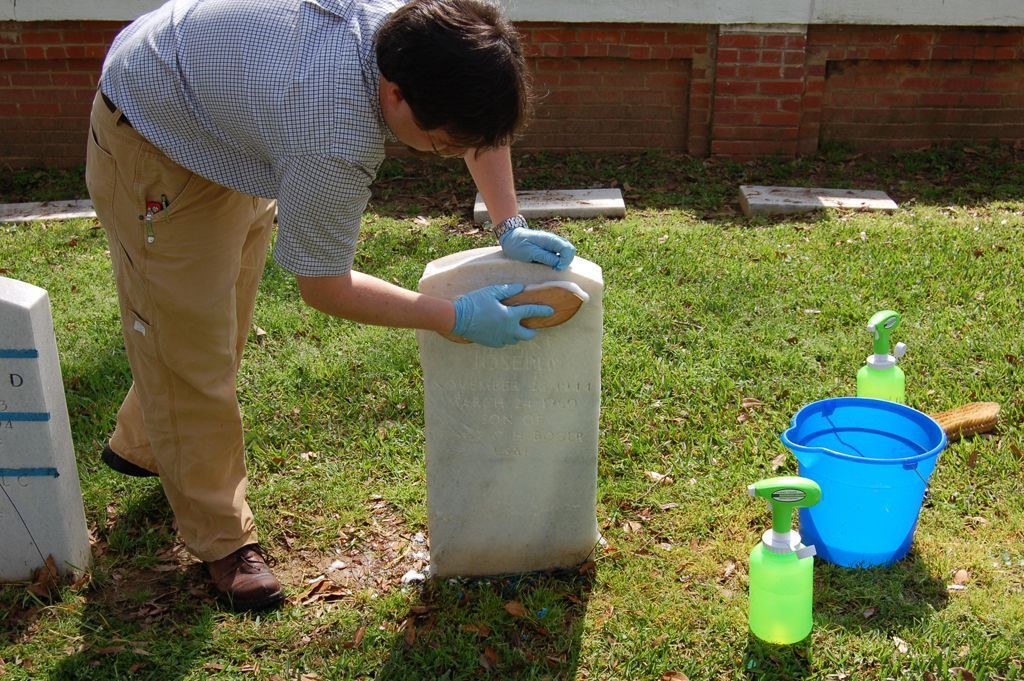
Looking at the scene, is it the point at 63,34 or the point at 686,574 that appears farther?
the point at 63,34

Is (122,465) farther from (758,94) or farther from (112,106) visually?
(758,94)

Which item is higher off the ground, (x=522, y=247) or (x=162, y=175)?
(x=162, y=175)

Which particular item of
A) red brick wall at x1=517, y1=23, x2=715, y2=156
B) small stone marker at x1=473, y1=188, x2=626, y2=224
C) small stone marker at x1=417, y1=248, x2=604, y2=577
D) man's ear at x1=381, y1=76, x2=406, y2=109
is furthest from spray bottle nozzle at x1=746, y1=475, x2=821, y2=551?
red brick wall at x1=517, y1=23, x2=715, y2=156

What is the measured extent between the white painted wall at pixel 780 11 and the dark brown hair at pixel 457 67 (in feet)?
15.9

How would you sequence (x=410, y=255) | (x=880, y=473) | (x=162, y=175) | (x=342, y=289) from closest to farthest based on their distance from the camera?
(x=342, y=289) < (x=162, y=175) < (x=880, y=473) < (x=410, y=255)

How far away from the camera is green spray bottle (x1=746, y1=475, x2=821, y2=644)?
270 cm

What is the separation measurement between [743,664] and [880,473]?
71 cm

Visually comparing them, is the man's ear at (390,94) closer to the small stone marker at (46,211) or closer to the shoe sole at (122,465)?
the shoe sole at (122,465)

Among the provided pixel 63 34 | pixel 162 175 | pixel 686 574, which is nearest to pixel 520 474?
pixel 686 574

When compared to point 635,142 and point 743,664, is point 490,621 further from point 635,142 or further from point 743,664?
point 635,142

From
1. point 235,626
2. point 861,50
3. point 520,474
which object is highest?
point 861,50

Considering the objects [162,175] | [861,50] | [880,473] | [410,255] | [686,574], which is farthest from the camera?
[861,50]

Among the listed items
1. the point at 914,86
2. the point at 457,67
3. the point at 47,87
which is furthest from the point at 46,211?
the point at 914,86

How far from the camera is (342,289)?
2516 millimetres
